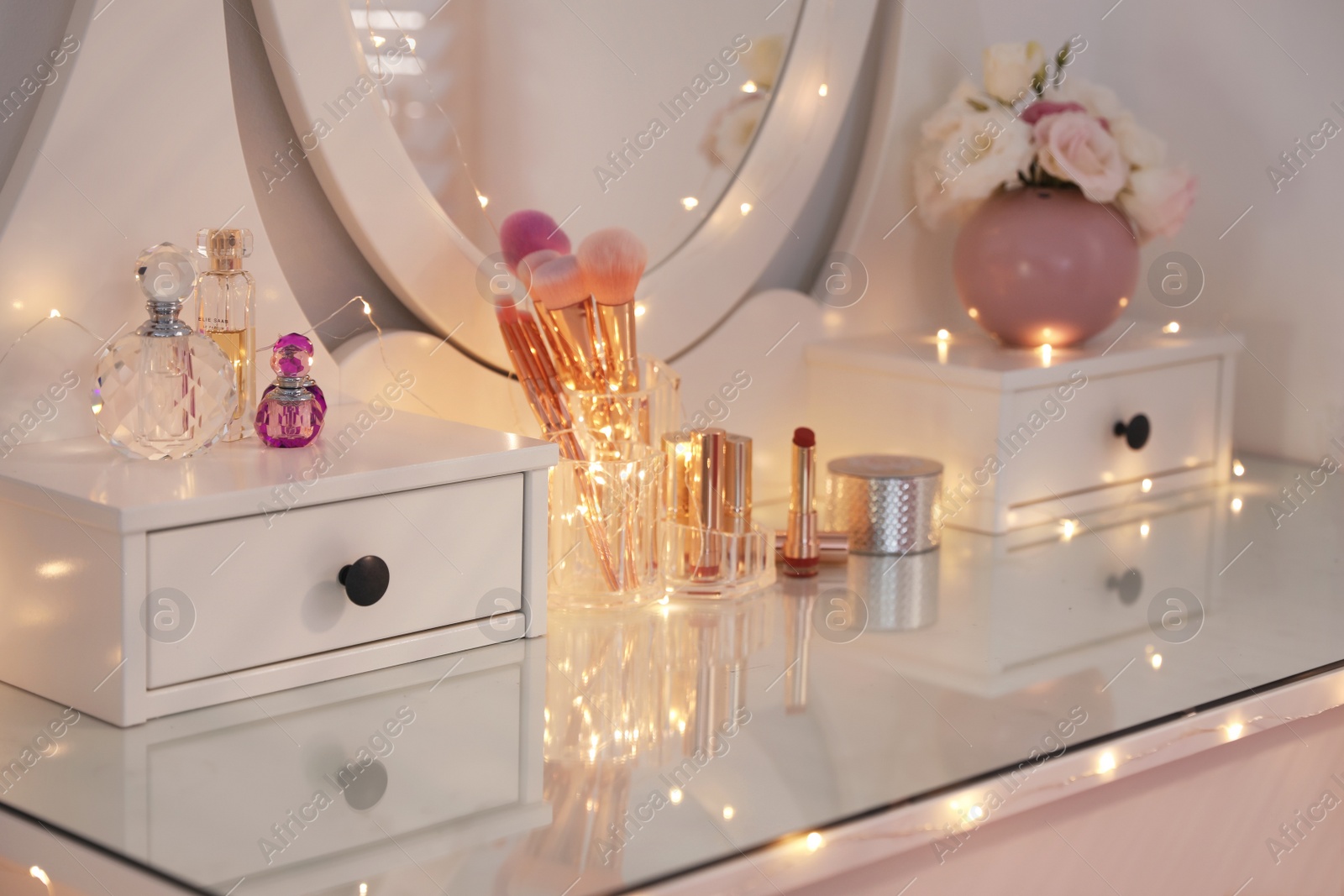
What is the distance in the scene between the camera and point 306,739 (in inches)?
27.5

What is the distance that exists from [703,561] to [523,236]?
260 millimetres

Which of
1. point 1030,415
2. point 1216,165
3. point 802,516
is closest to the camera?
point 802,516

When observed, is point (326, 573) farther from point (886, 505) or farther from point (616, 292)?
point (886, 505)

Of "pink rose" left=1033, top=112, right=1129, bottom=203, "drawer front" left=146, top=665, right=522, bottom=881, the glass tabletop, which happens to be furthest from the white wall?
"drawer front" left=146, top=665, right=522, bottom=881

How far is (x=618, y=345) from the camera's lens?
37.9 inches

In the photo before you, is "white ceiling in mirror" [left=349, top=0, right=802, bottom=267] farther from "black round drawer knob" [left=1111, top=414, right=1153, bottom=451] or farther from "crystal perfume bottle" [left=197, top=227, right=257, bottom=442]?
"black round drawer knob" [left=1111, top=414, right=1153, bottom=451]

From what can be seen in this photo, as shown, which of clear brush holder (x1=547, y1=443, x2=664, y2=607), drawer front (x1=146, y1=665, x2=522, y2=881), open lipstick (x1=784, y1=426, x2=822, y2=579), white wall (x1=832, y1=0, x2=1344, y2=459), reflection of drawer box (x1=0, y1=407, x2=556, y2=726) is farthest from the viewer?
white wall (x1=832, y1=0, x2=1344, y2=459)

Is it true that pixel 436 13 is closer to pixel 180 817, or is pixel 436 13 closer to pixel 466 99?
pixel 466 99

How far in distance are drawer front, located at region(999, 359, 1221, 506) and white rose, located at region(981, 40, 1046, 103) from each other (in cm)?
27

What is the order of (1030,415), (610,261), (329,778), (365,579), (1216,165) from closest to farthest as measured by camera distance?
(329,778) < (365,579) < (610,261) < (1030,415) < (1216,165)

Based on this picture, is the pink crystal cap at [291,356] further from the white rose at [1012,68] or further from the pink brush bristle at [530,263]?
the white rose at [1012,68]

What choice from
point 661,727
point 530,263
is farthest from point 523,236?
point 661,727

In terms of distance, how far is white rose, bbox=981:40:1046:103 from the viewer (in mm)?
1238

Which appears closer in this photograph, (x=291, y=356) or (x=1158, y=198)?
(x=291, y=356)
